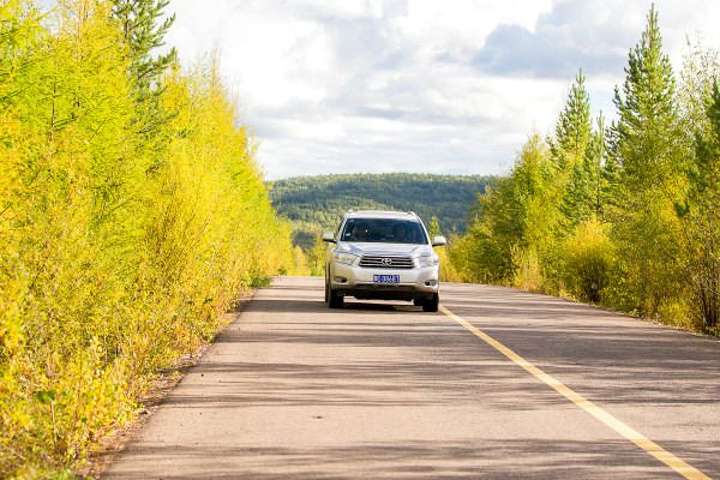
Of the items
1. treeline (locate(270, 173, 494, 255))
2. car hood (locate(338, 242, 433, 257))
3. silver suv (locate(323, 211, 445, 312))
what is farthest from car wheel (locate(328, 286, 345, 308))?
treeline (locate(270, 173, 494, 255))

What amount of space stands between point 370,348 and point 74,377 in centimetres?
640

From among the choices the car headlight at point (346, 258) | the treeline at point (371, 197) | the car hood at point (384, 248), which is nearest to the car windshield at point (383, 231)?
the car hood at point (384, 248)

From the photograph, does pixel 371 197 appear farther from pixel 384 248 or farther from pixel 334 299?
pixel 384 248

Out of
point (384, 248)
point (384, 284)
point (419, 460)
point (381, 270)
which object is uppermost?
point (384, 248)

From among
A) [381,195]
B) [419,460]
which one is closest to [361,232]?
[419,460]

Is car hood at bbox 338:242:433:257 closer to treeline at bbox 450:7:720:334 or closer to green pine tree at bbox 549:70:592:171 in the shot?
treeline at bbox 450:7:720:334

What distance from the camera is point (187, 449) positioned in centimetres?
734

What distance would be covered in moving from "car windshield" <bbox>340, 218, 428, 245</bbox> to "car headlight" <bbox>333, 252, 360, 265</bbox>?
810 mm

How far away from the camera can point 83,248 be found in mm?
10250

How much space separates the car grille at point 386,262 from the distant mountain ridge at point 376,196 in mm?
136434

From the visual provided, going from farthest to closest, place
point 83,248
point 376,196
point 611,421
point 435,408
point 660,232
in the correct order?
point 376,196, point 660,232, point 83,248, point 435,408, point 611,421

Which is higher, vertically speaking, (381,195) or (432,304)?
(381,195)

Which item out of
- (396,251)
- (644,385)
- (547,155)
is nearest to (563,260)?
(396,251)

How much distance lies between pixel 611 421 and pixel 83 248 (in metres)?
5.06
